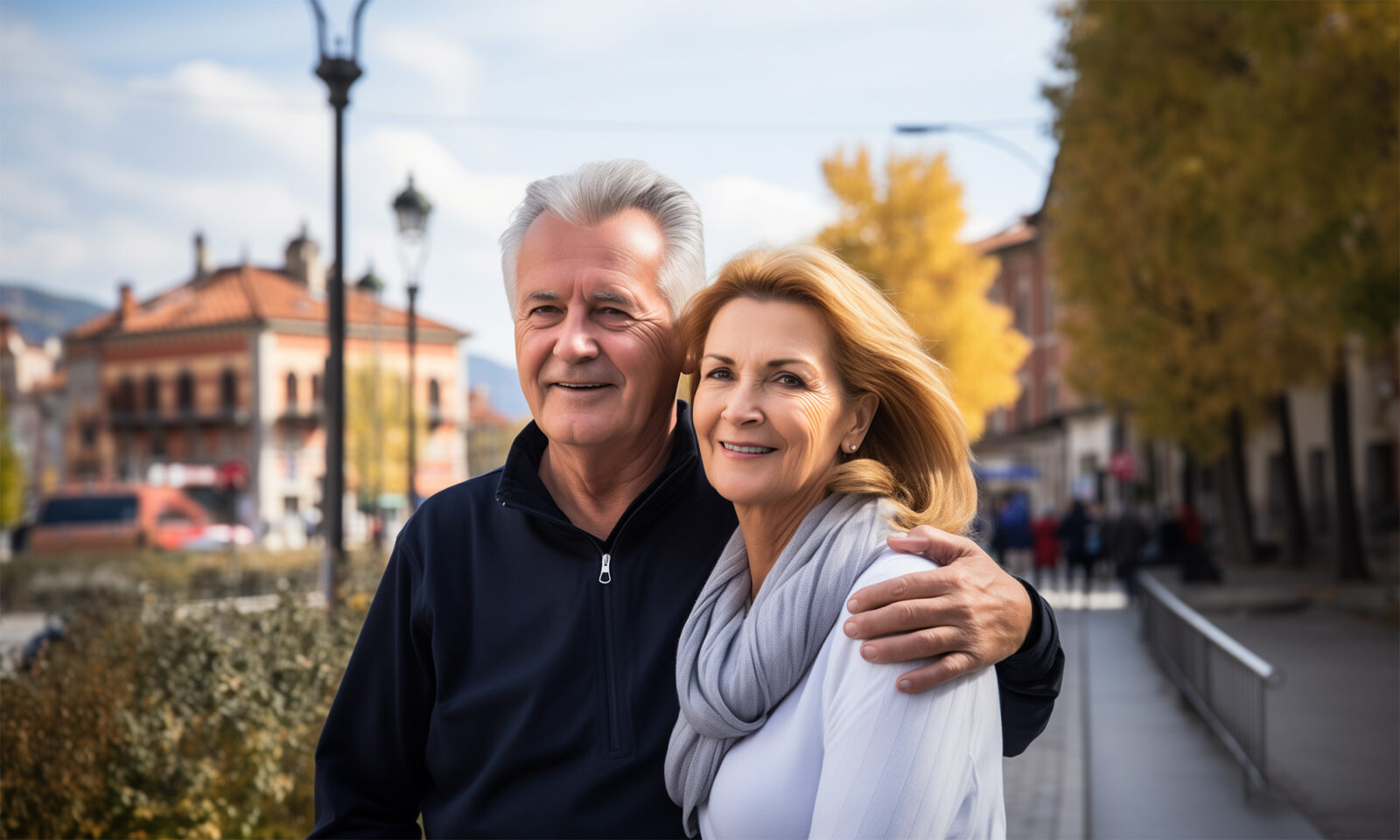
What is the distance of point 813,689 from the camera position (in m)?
2.11

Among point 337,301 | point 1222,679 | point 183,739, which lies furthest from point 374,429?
point 183,739

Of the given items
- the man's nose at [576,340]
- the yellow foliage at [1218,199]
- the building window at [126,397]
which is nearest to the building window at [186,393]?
the building window at [126,397]

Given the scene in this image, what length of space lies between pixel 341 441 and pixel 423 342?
67.4 metres

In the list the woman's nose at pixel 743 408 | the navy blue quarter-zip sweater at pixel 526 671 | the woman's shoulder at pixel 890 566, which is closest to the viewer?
the woman's shoulder at pixel 890 566

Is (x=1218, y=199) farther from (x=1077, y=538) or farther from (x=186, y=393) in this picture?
(x=186, y=393)

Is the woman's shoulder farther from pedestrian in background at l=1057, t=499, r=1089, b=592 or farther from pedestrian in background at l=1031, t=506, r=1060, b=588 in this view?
pedestrian in background at l=1031, t=506, r=1060, b=588

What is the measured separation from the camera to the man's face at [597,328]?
267cm

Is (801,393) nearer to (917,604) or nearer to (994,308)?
(917,604)

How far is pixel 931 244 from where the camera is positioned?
37406mm

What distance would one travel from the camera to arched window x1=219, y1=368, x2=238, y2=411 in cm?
7351

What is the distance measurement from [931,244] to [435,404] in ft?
150

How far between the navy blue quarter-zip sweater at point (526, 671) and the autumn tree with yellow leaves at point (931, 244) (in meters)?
34.8

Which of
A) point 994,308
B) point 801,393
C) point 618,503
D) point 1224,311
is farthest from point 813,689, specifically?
point 994,308

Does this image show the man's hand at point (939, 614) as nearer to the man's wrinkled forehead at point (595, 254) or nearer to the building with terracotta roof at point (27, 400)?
the man's wrinkled forehead at point (595, 254)
